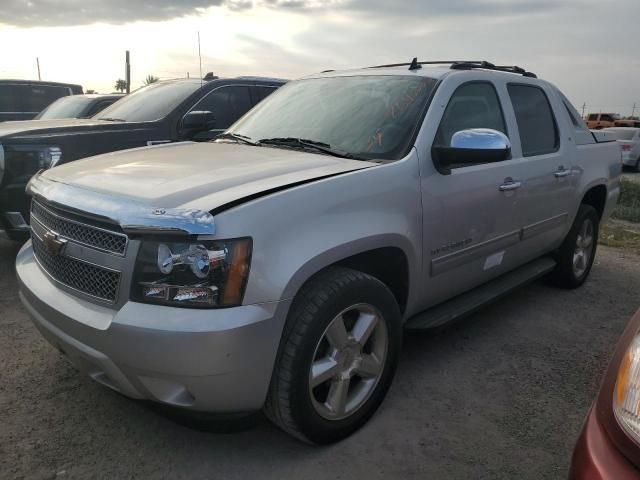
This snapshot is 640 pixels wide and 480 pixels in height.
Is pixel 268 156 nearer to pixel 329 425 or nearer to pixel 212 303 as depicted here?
pixel 212 303

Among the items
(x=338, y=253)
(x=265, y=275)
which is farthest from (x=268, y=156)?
(x=265, y=275)

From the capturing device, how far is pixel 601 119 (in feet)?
108

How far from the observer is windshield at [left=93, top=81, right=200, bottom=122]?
581 cm

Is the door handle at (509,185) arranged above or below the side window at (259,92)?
below

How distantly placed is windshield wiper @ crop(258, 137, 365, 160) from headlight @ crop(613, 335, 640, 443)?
5.68 ft

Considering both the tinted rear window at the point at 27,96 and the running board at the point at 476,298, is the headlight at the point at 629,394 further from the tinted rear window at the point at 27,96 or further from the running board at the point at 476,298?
the tinted rear window at the point at 27,96

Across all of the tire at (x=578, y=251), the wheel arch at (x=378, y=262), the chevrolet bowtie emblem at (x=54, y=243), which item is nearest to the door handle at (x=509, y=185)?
the wheel arch at (x=378, y=262)

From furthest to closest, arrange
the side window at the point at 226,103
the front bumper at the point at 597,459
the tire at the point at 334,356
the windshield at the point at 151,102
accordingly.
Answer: the side window at the point at 226,103
the windshield at the point at 151,102
the tire at the point at 334,356
the front bumper at the point at 597,459

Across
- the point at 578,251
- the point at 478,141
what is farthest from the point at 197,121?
the point at 578,251

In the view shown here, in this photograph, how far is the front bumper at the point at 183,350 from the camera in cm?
208

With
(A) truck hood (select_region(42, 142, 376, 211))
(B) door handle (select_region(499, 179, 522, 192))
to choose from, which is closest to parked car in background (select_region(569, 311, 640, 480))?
(A) truck hood (select_region(42, 142, 376, 211))

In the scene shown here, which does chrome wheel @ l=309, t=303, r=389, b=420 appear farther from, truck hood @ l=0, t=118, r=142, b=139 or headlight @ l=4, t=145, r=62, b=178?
truck hood @ l=0, t=118, r=142, b=139

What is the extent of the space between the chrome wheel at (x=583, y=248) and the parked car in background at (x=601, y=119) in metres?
30.2

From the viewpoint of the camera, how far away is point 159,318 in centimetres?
210
